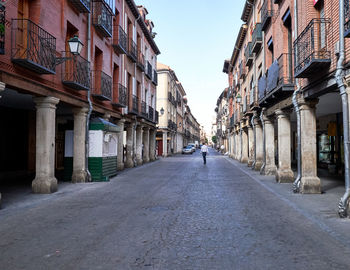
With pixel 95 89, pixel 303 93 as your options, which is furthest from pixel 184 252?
pixel 95 89

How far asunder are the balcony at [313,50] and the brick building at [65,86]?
288 inches

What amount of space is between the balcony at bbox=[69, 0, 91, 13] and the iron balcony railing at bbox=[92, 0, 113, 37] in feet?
3.73

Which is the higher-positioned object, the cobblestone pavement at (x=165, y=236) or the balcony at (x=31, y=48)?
the balcony at (x=31, y=48)

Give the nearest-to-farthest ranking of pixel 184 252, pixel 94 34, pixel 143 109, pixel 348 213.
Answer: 1. pixel 184 252
2. pixel 348 213
3. pixel 94 34
4. pixel 143 109

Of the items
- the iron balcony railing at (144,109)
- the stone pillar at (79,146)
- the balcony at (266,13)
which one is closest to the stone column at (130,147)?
the iron balcony railing at (144,109)

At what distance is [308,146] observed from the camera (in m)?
9.73

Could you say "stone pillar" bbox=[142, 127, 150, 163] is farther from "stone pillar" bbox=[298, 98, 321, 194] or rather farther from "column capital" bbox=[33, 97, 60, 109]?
"stone pillar" bbox=[298, 98, 321, 194]

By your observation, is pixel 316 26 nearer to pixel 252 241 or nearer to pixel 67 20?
pixel 252 241

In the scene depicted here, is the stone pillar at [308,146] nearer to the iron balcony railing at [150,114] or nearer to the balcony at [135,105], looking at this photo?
the balcony at [135,105]

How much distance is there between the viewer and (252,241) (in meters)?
4.79

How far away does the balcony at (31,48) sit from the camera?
8.03 metres

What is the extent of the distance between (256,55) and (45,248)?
54.4ft

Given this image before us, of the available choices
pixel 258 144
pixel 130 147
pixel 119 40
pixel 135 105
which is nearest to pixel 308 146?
pixel 258 144

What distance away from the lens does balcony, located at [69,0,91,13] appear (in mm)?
11488
